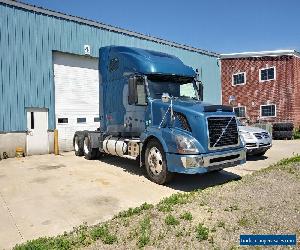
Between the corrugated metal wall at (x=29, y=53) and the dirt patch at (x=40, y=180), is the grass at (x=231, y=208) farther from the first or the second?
the corrugated metal wall at (x=29, y=53)

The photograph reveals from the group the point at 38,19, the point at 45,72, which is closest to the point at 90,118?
the point at 45,72

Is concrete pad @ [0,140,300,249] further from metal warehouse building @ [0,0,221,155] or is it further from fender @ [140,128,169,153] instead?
metal warehouse building @ [0,0,221,155]

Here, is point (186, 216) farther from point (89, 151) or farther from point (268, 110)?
point (268, 110)

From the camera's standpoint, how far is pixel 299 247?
4648mm

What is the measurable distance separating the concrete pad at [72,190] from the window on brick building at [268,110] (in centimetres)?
1440

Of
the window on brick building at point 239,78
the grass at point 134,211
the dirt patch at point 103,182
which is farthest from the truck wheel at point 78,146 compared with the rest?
the window on brick building at point 239,78

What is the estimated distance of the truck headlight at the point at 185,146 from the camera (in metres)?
8.05

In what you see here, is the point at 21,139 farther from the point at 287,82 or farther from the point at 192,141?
the point at 287,82

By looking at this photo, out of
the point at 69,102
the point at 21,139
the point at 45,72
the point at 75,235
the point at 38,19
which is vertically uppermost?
the point at 38,19

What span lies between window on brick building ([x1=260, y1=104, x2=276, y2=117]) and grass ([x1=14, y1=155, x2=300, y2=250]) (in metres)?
21.7

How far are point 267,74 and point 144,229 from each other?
24128 mm

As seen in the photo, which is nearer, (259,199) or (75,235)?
(75,235)

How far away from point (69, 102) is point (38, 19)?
440cm

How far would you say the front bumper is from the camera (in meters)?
7.99
